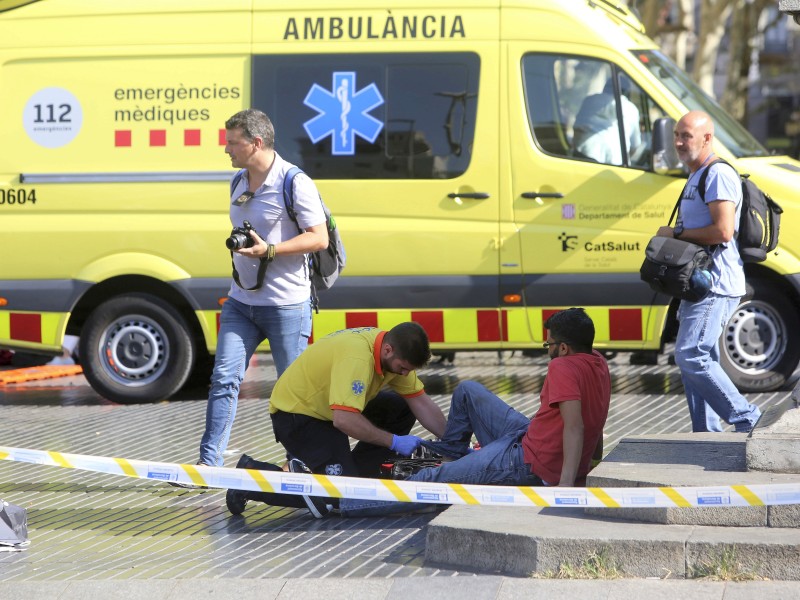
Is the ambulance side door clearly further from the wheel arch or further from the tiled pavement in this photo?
the wheel arch

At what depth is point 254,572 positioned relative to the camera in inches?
197

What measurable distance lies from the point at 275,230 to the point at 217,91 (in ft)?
9.30

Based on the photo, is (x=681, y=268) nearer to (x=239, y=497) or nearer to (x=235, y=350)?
(x=235, y=350)

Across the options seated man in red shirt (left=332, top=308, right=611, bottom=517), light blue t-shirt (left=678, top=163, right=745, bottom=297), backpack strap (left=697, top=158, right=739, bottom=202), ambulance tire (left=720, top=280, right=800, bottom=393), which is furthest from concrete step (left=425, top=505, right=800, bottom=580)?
ambulance tire (left=720, top=280, right=800, bottom=393)

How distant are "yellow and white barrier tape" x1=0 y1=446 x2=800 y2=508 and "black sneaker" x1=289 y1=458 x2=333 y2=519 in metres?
0.25

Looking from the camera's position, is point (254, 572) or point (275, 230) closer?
point (254, 572)

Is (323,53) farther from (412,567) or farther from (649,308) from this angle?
(412,567)

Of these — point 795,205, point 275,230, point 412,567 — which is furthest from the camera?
point 795,205

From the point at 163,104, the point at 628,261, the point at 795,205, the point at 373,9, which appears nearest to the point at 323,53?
the point at 373,9

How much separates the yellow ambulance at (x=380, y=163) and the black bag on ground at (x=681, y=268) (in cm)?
243

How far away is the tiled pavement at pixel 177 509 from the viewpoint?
511 cm

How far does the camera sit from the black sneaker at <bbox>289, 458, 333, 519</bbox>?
578 centimetres

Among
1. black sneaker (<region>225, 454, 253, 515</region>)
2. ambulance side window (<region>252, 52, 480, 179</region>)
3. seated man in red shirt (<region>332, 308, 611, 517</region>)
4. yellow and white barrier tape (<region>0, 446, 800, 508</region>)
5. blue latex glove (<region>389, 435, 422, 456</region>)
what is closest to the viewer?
yellow and white barrier tape (<region>0, 446, 800, 508</region>)

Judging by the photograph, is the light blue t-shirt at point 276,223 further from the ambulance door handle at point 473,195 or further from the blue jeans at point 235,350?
the ambulance door handle at point 473,195
